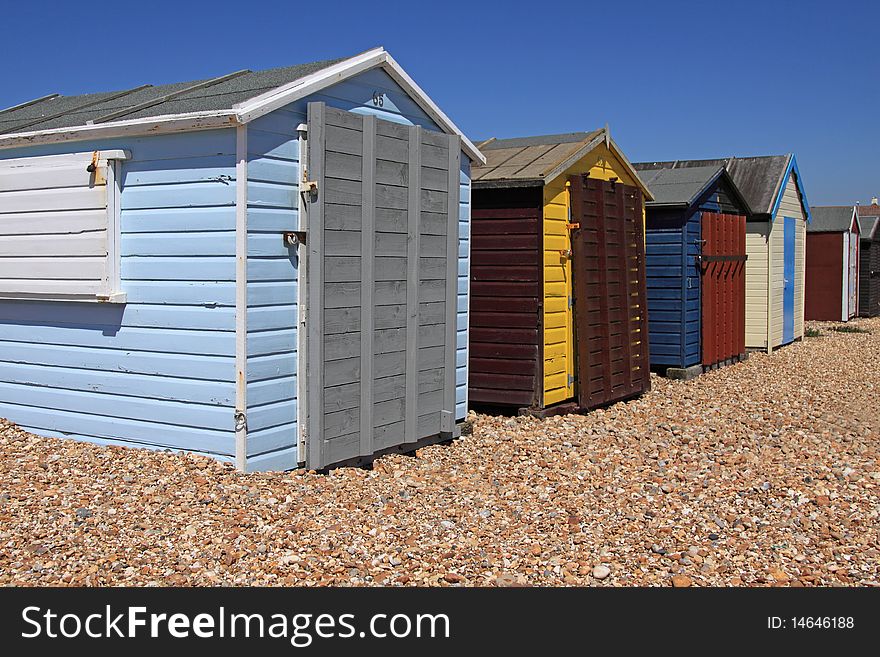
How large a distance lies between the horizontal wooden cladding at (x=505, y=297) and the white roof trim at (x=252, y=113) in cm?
181

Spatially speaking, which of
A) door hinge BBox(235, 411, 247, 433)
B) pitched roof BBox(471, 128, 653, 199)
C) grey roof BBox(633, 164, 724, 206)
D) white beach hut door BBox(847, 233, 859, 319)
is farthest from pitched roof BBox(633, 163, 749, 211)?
white beach hut door BBox(847, 233, 859, 319)

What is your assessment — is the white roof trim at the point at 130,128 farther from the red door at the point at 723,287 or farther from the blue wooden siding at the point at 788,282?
the blue wooden siding at the point at 788,282

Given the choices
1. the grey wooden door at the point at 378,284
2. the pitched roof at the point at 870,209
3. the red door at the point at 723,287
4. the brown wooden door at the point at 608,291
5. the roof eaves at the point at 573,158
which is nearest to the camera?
the grey wooden door at the point at 378,284

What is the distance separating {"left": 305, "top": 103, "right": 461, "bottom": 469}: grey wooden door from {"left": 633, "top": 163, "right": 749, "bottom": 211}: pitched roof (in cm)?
582

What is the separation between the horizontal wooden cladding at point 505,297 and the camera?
32.7 feet

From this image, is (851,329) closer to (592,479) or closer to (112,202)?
(592,479)

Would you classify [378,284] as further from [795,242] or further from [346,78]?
[795,242]

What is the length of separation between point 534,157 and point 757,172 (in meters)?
9.18

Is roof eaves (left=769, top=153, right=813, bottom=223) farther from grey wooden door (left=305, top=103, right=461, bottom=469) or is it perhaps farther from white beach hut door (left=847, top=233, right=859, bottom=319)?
grey wooden door (left=305, top=103, right=461, bottom=469)

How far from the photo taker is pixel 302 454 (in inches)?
273

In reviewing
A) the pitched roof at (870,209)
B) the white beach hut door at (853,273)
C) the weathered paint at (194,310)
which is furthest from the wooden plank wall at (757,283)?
the pitched roof at (870,209)

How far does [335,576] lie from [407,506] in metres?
1.40

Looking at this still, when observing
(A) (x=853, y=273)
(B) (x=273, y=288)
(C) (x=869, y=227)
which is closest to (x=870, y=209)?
(C) (x=869, y=227)

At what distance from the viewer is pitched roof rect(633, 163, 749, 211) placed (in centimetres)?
1352
